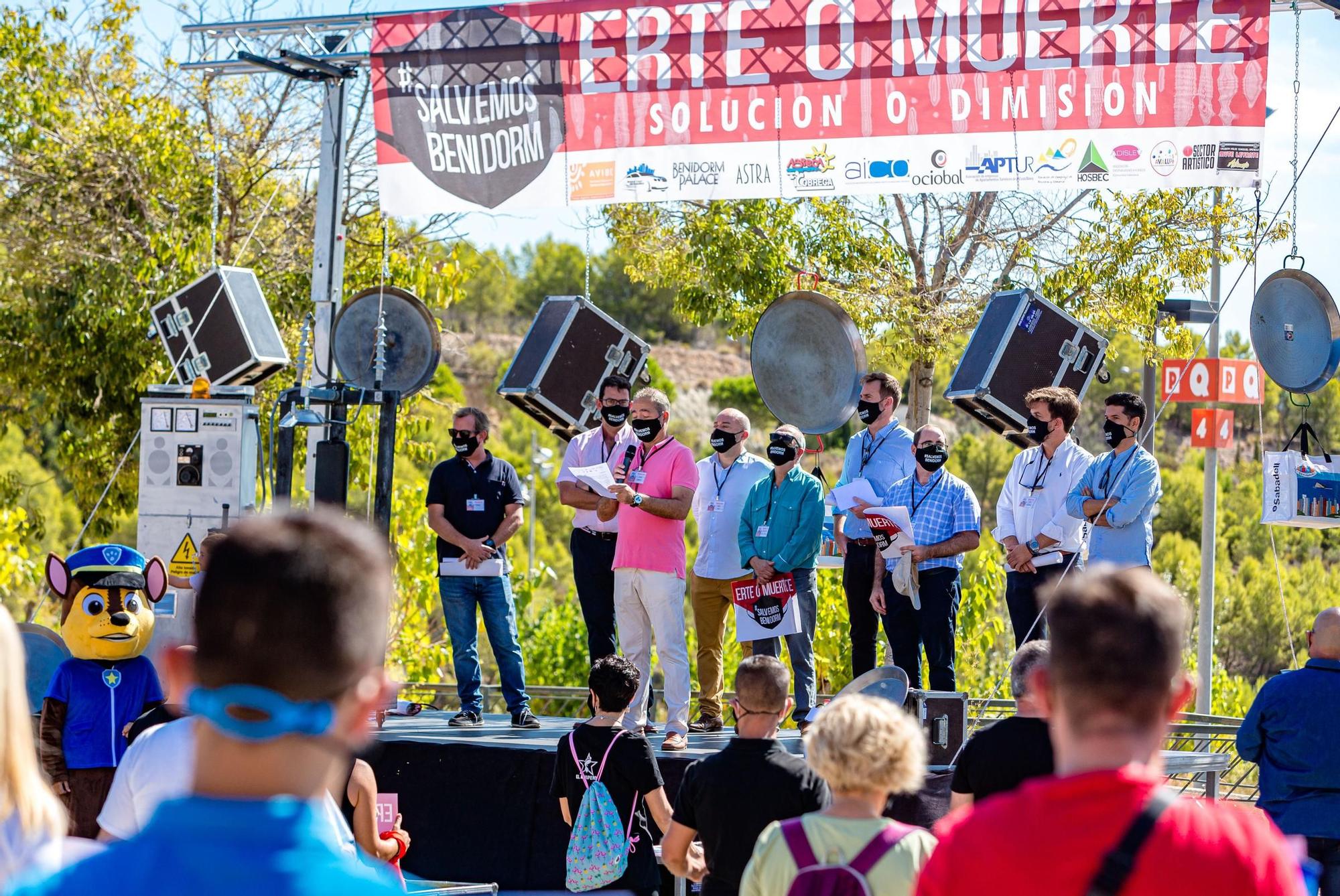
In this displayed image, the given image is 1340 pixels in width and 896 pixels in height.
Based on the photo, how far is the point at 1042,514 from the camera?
7.99m

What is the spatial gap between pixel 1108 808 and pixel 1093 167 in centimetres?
677

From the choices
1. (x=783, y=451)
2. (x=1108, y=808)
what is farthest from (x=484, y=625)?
(x=1108, y=808)

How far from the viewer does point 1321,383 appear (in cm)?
786

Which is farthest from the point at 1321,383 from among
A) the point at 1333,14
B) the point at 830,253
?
the point at 830,253

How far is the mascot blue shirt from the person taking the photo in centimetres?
516

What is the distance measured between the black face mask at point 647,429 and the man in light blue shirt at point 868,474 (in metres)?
1.08

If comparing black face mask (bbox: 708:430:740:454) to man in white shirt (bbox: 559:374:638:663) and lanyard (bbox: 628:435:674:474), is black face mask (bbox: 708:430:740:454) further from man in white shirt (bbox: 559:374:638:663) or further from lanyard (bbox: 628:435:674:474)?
man in white shirt (bbox: 559:374:638:663)

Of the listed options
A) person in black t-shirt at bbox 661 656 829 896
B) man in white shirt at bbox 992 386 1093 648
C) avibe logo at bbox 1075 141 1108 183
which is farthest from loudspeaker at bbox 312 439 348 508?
person in black t-shirt at bbox 661 656 829 896

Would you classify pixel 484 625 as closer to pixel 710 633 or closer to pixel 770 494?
pixel 710 633

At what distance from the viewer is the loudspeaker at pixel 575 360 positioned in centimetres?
942

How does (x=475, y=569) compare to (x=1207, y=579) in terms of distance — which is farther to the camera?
(x=1207, y=579)

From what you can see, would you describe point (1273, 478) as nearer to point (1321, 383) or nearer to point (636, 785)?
point (1321, 383)

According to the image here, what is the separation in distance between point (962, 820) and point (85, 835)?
161 inches

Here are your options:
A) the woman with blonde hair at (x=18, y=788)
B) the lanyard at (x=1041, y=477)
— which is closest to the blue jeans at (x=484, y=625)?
the lanyard at (x=1041, y=477)
